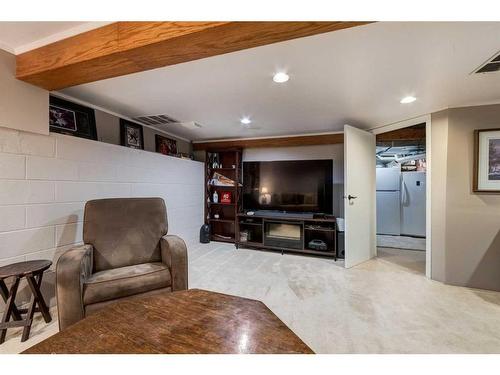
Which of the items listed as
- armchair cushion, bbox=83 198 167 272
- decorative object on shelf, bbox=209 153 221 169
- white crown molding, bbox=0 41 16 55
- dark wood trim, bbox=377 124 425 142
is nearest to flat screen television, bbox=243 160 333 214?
decorative object on shelf, bbox=209 153 221 169

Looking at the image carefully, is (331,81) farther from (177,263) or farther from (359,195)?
(177,263)

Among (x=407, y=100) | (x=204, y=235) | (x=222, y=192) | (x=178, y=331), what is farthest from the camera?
(x=222, y=192)

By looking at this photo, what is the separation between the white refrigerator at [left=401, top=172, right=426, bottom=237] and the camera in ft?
15.7

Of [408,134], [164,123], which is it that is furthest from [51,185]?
[408,134]

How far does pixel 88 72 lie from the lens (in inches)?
61.3

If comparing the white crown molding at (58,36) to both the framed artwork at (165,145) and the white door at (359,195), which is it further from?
the white door at (359,195)

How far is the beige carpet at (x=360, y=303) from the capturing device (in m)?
1.51

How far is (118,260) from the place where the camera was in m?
1.88

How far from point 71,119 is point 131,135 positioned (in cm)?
78

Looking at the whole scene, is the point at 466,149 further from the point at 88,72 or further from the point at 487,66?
the point at 88,72

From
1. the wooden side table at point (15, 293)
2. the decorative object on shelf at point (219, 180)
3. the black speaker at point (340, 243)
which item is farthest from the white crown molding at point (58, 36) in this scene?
the black speaker at point (340, 243)

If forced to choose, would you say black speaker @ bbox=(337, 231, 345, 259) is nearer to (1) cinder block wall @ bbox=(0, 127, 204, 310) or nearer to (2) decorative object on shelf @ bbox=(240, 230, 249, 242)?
(2) decorative object on shelf @ bbox=(240, 230, 249, 242)
